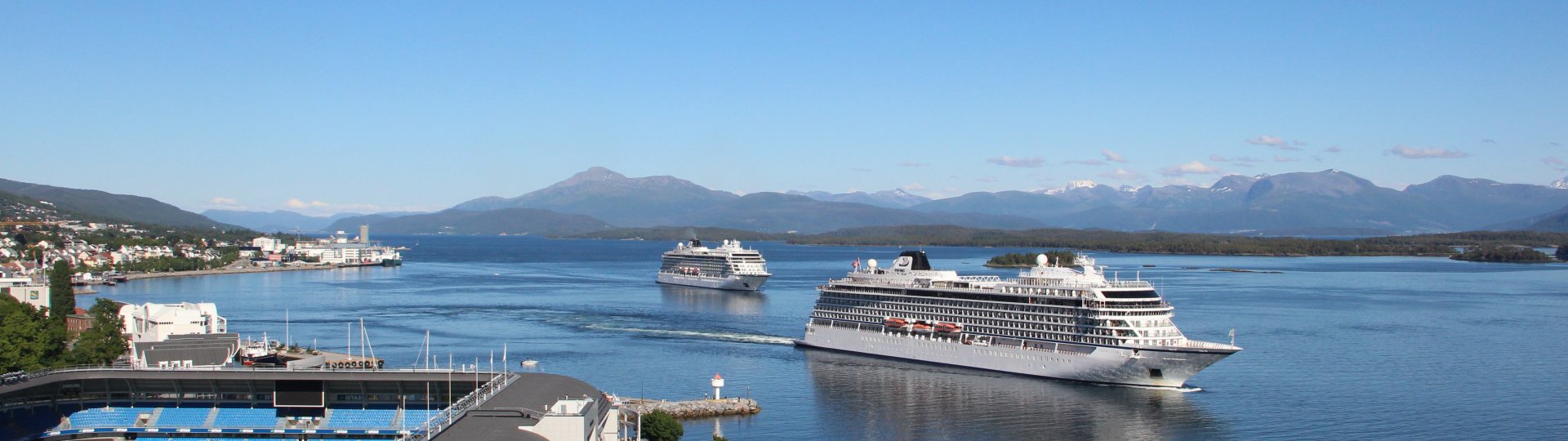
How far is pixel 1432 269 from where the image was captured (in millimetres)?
94500

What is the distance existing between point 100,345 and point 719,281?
1541 inches

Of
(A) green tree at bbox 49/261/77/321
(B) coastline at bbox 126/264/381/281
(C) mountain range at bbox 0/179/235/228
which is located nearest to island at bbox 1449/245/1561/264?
(B) coastline at bbox 126/264/381/281

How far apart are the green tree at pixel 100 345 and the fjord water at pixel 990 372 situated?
6.55 meters

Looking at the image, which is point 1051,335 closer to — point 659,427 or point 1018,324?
point 1018,324

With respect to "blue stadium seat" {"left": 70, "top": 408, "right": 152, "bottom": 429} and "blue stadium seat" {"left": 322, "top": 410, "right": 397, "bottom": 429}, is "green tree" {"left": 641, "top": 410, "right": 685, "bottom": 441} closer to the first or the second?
"blue stadium seat" {"left": 322, "top": 410, "right": 397, "bottom": 429}

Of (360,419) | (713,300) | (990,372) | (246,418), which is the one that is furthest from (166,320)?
(713,300)

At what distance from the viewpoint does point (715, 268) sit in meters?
66.4

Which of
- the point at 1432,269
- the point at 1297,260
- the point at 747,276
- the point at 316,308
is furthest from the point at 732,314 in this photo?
the point at 1297,260

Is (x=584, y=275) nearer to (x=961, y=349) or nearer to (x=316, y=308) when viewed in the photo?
(x=316, y=308)

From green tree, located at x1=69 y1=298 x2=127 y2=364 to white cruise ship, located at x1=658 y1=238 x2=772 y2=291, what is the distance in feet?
118

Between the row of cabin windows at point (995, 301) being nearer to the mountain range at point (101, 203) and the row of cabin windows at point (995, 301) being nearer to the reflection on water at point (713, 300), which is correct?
the reflection on water at point (713, 300)

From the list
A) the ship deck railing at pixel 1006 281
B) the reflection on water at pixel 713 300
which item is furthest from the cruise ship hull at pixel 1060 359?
the reflection on water at pixel 713 300

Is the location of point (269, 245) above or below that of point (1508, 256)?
above

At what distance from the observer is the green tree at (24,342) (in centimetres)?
2498
